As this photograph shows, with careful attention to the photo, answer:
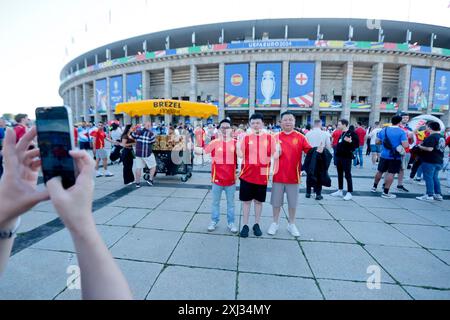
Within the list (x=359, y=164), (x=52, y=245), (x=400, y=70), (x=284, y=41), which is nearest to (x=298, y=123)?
(x=284, y=41)

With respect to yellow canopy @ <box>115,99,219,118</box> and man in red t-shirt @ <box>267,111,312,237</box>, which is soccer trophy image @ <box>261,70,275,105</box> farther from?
man in red t-shirt @ <box>267,111,312,237</box>

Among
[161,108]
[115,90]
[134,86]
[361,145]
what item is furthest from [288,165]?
[115,90]

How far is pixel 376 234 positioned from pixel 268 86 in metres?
28.2

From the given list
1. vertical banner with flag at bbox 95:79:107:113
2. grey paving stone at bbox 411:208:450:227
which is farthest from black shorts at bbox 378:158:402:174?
vertical banner with flag at bbox 95:79:107:113

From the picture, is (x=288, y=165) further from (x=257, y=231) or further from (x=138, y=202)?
(x=138, y=202)

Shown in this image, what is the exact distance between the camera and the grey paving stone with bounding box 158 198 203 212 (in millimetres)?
5172

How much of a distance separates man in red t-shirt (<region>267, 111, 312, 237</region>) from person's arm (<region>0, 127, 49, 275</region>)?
3360 millimetres

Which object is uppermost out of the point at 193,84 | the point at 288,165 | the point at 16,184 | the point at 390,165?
the point at 193,84

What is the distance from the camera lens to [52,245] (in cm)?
341

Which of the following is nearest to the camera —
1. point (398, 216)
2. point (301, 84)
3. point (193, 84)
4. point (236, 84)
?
point (398, 216)

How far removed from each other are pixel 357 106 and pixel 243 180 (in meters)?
32.2

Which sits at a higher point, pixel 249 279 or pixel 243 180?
pixel 243 180

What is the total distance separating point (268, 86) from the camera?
97.6ft
